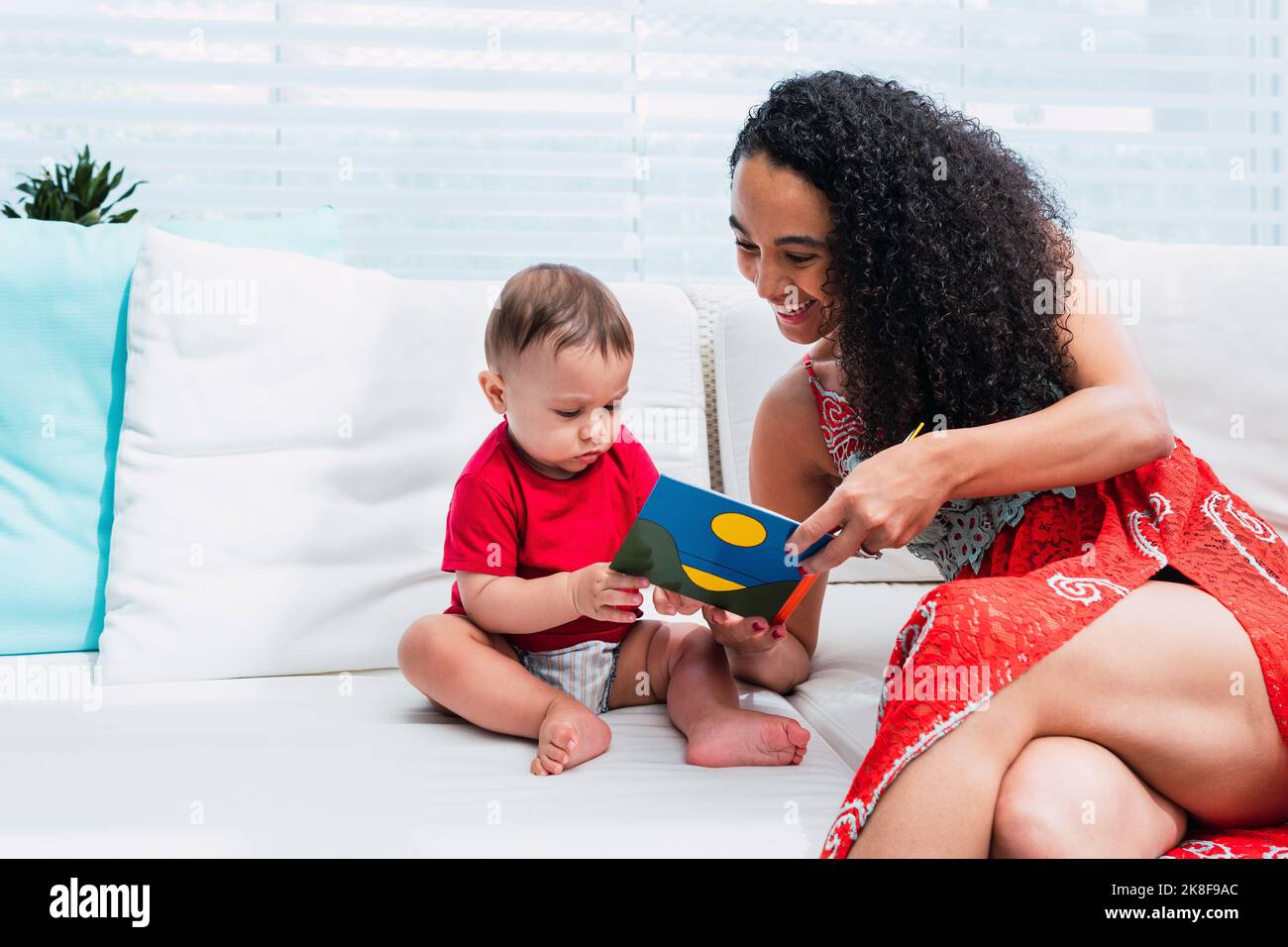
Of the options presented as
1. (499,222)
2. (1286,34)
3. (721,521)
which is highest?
(1286,34)

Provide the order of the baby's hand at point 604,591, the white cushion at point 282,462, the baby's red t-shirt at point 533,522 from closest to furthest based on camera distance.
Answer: the baby's hand at point 604,591
the baby's red t-shirt at point 533,522
the white cushion at point 282,462

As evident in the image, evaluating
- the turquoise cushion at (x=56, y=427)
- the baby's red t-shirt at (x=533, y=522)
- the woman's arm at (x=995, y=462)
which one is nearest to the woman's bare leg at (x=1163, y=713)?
the woman's arm at (x=995, y=462)

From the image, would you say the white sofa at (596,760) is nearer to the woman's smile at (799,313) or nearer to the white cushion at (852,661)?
the white cushion at (852,661)

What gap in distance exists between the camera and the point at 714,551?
99 centimetres

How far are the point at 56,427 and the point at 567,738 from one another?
89cm

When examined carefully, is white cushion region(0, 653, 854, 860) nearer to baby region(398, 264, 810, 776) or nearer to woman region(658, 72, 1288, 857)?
baby region(398, 264, 810, 776)

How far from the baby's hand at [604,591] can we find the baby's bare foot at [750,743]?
0.50ft

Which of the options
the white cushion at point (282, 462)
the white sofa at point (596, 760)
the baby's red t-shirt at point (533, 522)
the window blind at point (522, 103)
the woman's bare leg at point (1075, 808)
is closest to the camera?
the woman's bare leg at point (1075, 808)

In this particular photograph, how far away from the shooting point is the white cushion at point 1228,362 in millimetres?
1529

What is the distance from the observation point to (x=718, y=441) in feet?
5.69

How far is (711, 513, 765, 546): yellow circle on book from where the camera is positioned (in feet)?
3.11
